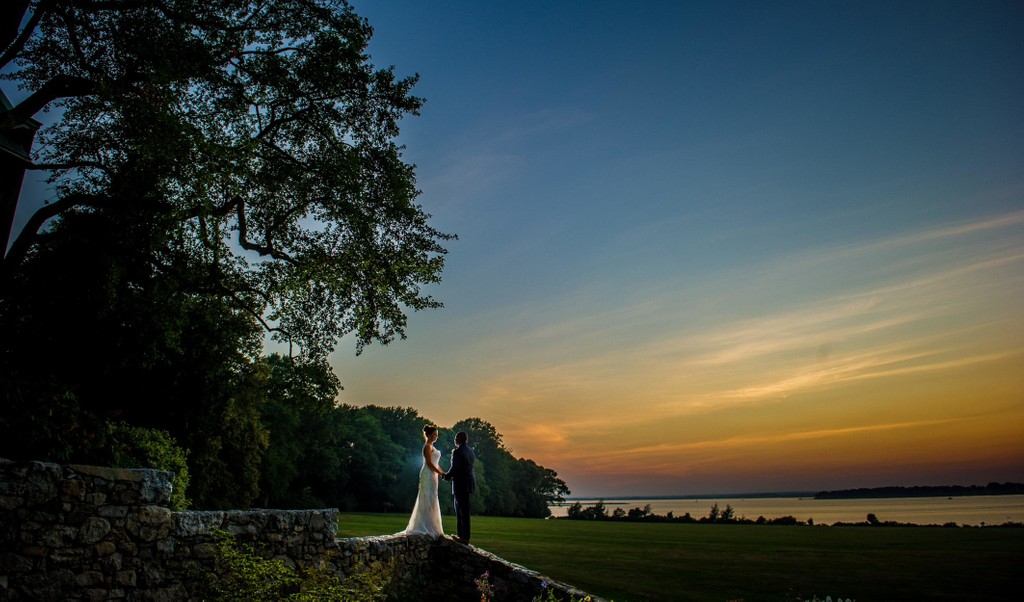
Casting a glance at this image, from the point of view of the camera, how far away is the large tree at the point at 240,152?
14359mm

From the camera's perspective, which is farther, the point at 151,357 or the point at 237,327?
the point at 237,327

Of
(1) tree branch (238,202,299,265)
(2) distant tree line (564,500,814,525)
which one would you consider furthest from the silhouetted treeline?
(1) tree branch (238,202,299,265)

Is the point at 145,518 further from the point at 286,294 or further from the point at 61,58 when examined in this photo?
the point at 61,58

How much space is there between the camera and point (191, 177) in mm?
13578

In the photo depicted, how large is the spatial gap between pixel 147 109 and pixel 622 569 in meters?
18.5

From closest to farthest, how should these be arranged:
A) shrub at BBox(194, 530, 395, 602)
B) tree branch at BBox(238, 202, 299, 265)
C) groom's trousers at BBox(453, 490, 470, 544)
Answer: shrub at BBox(194, 530, 395, 602) < groom's trousers at BBox(453, 490, 470, 544) < tree branch at BBox(238, 202, 299, 265)

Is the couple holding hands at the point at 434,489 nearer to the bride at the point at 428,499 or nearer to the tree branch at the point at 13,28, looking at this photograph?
the bride at the point at 428,499

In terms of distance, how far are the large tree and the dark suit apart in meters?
6.15

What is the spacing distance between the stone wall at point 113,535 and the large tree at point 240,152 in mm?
7815

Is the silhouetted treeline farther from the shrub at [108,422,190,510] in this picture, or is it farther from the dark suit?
the shrub at [108,422,190,510]

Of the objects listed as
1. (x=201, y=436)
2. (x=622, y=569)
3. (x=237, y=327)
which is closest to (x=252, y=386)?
(x=201, y=436)

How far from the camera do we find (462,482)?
45.2 ft

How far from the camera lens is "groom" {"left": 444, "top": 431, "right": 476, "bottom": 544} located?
44.5 ft

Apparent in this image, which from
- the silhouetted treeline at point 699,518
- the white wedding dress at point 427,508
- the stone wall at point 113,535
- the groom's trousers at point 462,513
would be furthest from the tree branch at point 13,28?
the silhouetted treeline at point 699,518
